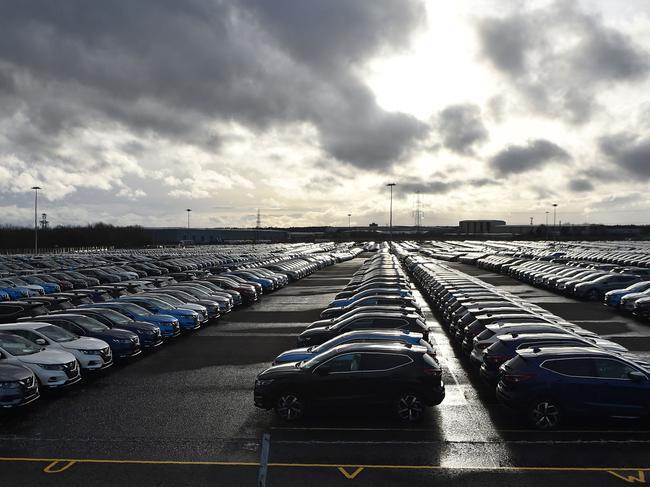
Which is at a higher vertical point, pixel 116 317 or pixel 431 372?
pixel 431 372

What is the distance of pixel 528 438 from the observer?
9547 mm

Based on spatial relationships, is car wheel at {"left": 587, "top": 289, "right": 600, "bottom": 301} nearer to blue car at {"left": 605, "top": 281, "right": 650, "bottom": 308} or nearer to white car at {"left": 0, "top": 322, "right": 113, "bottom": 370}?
blue car at {"left": 605, "top": 281, "right": 650, "bottom": 308}

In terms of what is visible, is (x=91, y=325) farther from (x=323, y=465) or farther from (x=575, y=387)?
(x=575, y=387)

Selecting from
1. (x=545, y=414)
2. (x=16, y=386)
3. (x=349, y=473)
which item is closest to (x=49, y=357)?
(x=16, y=386)

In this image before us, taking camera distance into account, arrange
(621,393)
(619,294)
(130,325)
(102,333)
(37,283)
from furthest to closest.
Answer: (37,283) < (619,294) < (130,325) < (102,333) < (621,393)

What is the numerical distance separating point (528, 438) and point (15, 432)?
8795 millimetres

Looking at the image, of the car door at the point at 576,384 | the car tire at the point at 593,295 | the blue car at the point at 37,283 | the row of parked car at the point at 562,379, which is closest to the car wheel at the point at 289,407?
the row of parked car at the point at 562,379

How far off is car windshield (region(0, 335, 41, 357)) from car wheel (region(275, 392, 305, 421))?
20.1ft

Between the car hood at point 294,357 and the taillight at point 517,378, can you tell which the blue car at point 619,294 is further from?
the car hood at point 294,357

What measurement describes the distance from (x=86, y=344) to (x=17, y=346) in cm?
162

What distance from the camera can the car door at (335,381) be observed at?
10309 mm

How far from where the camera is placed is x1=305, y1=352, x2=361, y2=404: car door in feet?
33.8

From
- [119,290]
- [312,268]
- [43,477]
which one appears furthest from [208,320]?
[312,268]

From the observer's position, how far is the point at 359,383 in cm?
1037
